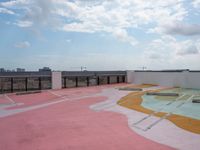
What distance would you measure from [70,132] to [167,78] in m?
→ 14.3

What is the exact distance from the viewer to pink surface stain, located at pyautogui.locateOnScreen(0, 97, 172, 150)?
552 cm

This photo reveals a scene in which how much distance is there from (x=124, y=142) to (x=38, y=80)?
493 inches

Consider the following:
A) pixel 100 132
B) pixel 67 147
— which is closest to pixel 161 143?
pixel 100 132

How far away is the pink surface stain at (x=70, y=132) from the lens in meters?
5.52

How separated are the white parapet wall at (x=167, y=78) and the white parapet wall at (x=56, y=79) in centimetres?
702

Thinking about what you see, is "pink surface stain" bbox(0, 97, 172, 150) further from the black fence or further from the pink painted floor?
the black fence

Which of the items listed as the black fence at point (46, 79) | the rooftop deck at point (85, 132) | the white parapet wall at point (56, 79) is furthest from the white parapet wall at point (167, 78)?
the rooftop deck at point (85, 132)

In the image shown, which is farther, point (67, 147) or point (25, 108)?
point (25, 108)

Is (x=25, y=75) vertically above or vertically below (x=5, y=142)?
above

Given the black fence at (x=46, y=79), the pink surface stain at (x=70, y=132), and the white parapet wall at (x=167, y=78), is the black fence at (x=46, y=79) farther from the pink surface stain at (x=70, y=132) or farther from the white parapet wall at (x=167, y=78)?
the pink surface stain at (x=70, y=132)

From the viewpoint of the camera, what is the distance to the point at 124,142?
573 centimetres

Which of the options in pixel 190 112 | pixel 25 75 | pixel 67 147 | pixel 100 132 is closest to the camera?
pixel 67 147

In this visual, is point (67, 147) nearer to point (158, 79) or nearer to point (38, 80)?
point (38, 80)

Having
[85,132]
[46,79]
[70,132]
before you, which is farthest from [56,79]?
[85,132]
